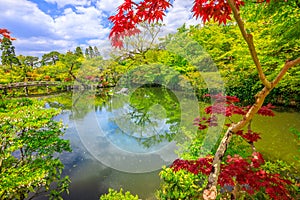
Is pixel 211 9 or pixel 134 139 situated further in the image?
pixel 134 139

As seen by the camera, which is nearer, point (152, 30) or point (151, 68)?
point (152, 30)

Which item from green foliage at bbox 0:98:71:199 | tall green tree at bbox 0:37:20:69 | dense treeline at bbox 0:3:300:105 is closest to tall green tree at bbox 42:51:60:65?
tall green tree at bbox 0:37:20:69

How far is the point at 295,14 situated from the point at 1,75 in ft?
59.0

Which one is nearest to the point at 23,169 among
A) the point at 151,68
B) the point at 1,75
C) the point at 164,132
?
the point at 164,132

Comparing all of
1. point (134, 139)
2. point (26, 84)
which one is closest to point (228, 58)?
point (134, 139)

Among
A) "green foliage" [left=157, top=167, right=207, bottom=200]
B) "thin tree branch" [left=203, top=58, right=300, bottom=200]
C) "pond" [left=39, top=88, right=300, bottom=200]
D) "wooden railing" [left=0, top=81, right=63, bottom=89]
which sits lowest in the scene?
"pond" [left=39, top=88, right=300, bottom=200]

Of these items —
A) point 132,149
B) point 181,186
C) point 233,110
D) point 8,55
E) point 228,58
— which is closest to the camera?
point 233,110

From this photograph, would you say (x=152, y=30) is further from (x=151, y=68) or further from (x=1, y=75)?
(x=1, y=75)

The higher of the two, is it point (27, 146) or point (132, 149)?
point (27, 146)

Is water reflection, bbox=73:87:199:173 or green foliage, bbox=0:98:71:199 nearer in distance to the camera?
green foliage, bbox=0:98:71:199

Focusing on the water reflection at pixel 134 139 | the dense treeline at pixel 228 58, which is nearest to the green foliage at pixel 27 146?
the water reflection at pixel 134 139

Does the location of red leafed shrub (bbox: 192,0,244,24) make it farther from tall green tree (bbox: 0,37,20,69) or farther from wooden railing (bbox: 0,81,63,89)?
tall green tree (bbox: 0,37,20,69)

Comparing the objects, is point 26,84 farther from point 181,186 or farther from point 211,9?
point 211,9

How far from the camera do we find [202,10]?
1200mm
